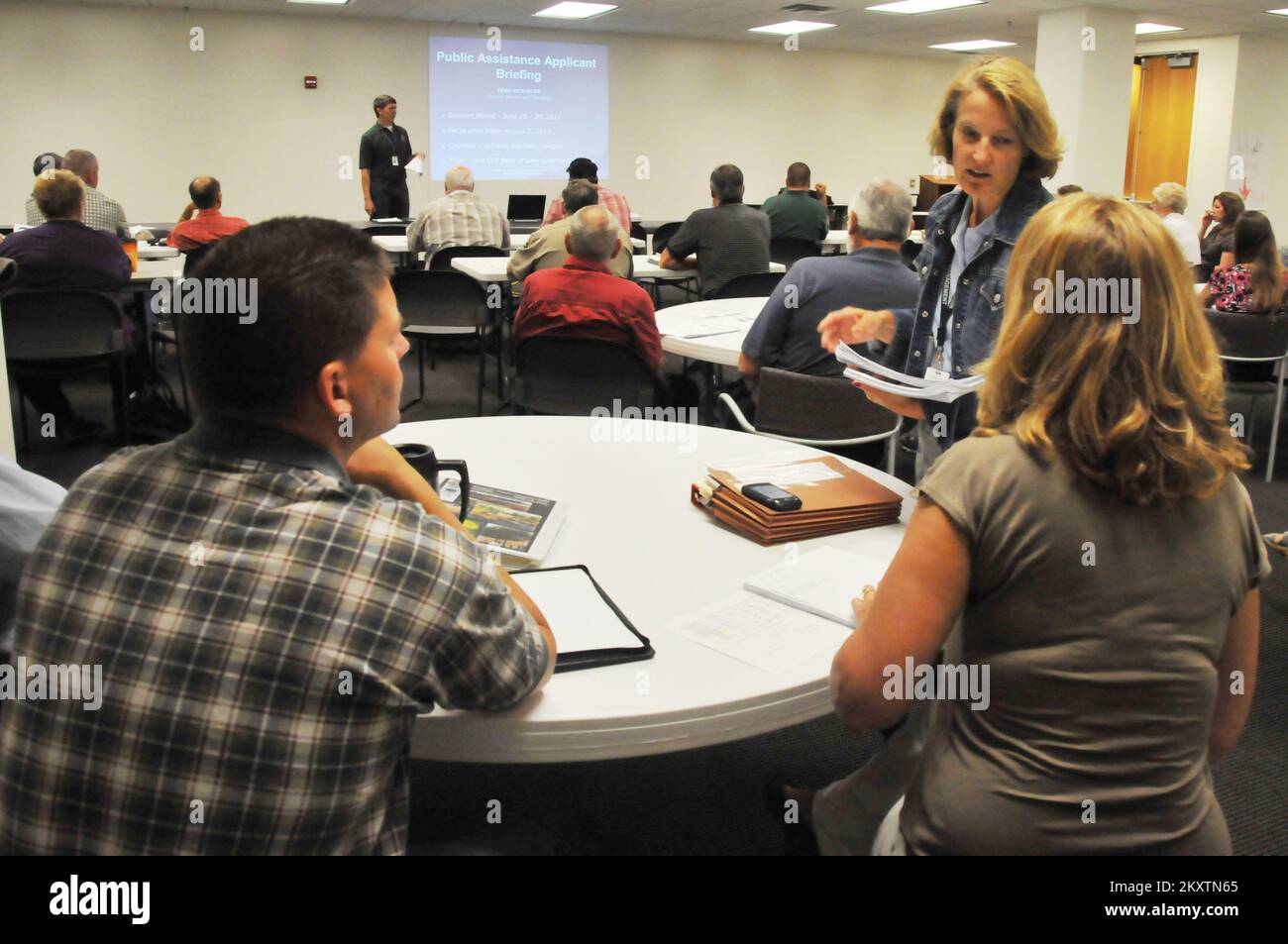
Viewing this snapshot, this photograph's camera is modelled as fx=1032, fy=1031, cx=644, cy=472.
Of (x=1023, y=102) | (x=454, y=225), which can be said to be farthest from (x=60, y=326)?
(x=1023, y=102)

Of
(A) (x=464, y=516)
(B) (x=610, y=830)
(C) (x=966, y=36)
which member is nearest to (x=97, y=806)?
(A) (x=464, y=516)

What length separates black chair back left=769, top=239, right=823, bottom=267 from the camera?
24.5 ft

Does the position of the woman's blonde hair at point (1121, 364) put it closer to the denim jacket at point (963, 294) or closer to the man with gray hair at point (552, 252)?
the denim jacket at point (963, 294)

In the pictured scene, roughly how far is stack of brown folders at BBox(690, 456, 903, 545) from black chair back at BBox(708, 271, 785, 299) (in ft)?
11.3

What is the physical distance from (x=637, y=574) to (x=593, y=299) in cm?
245

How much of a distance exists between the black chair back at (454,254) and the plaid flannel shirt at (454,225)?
10.1 inches

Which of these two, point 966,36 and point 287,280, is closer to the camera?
point 287,280

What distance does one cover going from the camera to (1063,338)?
112cm

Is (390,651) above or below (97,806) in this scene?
above

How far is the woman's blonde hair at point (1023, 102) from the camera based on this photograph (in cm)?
207

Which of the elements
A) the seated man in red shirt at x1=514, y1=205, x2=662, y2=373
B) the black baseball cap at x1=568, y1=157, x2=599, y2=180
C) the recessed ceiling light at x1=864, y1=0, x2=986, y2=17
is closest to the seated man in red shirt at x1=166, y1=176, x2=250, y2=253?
the black baseball cap at x1=568, y1=157, x2=599, y2=180
